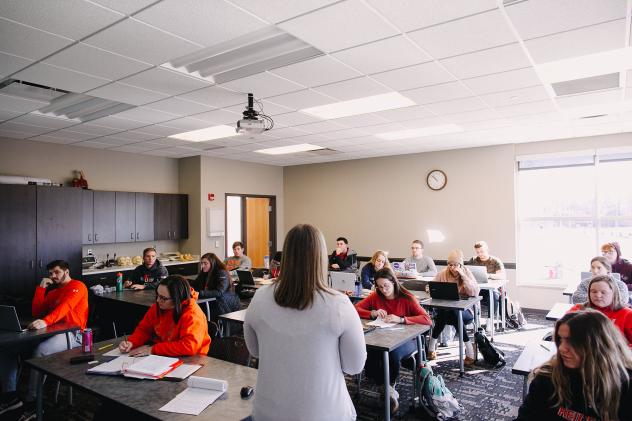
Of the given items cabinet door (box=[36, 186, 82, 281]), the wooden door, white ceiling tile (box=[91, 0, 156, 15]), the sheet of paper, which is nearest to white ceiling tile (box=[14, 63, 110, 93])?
white ceiling tile (box=[91, 0, 156, 15])

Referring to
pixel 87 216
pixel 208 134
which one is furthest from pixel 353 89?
pixel 87 216

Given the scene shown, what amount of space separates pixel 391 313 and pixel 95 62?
327 cm

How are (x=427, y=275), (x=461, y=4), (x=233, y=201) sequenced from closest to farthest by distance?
1. (x=461, y=4)
2. (x=427, y=275)
3. (x=233, y=201)

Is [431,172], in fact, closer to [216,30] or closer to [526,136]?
[526,136]

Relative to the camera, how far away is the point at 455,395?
12.9 feet

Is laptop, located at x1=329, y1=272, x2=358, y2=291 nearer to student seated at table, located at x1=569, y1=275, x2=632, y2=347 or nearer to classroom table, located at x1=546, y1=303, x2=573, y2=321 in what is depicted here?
classroom table, located at x1=546, y1=303, x2=573, y2=321

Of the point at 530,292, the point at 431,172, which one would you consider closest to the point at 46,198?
the point at 431,172

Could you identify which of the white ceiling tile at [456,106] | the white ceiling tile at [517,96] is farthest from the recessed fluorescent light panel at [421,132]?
the white ceiling tile at [517,96]

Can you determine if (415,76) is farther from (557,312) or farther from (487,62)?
(557,312)

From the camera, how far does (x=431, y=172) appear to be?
326 inches

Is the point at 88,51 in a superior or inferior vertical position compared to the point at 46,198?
superior

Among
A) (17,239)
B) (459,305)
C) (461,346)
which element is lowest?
(461,346)

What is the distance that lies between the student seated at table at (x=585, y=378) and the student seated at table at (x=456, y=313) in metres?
2.83

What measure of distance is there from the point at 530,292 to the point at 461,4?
20.5 feet
